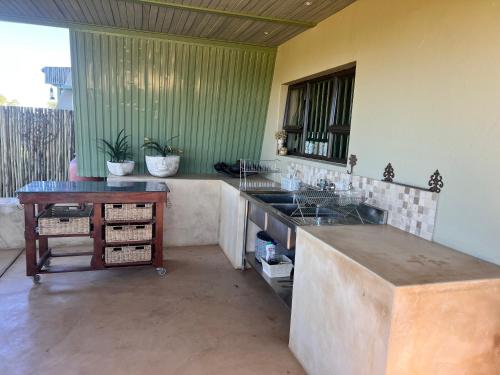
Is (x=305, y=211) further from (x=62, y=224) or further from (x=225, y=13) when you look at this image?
(x=62, y=224)

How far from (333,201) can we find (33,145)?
462cm

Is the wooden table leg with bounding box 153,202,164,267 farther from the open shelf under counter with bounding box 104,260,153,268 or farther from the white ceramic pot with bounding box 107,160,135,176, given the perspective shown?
the white ceramic pot with bounding box 107,160,135,176

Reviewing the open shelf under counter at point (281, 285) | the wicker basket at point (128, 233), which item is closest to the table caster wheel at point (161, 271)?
the wicker basket at point (128, 233)

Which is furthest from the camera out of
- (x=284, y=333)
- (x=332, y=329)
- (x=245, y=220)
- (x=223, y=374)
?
(x=245, y=220)

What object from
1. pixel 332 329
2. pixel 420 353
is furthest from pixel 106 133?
pixel 420 353

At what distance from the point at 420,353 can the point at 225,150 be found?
368cm

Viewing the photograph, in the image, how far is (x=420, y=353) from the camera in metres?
1.47

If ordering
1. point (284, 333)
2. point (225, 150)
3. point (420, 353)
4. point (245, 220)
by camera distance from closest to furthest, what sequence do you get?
point (420, 353), point (284, 333), point (245, 220), point (225, 150)

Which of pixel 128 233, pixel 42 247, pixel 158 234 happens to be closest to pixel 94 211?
pixel 128 233

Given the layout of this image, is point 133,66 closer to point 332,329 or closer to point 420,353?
point 332,329

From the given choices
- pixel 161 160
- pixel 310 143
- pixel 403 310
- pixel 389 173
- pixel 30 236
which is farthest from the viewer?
pixel 161 160

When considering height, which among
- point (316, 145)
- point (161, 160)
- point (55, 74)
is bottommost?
point (161, 160)

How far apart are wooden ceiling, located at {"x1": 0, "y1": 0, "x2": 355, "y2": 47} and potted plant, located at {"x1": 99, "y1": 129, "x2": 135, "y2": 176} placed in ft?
4.13

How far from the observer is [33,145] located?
522 centimetres
